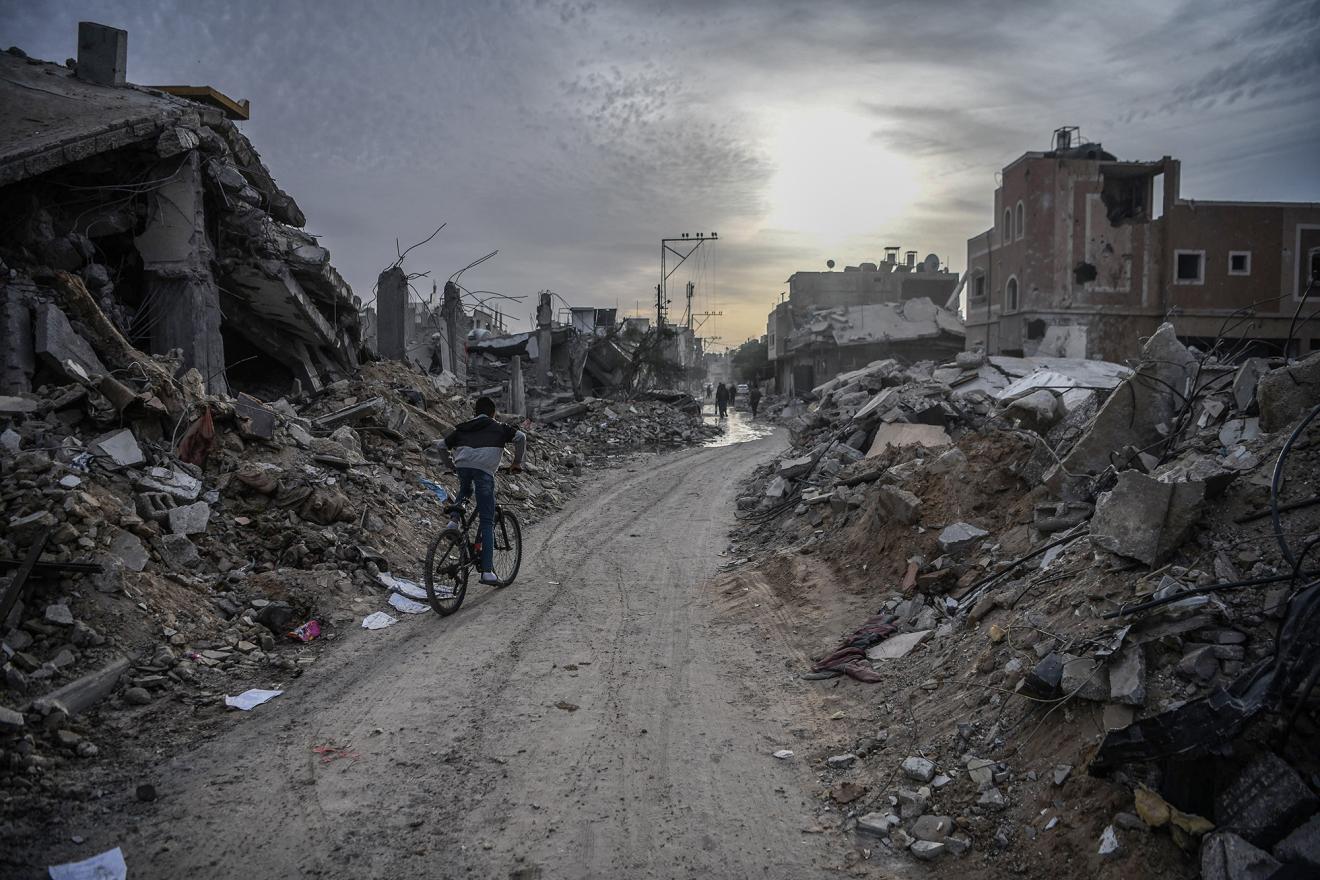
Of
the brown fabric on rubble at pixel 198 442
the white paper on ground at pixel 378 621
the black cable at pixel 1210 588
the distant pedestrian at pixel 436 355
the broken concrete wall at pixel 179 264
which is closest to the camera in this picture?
the black cable at pixel 1210 588

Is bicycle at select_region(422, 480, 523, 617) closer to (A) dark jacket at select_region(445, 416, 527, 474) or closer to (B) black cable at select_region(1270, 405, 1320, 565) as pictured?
(A) dark jacket at select_region(445, 416, 527, 474)

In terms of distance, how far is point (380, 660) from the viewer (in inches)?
226

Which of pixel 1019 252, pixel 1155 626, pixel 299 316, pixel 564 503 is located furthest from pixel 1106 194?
pixel 1155 626

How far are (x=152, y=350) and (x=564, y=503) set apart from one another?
6539 mm

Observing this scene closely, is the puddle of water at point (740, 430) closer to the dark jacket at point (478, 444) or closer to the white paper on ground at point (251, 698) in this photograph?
the dark jacket at point (478, 444)

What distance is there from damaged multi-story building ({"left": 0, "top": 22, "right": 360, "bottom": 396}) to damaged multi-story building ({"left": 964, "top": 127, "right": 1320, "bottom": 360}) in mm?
28640

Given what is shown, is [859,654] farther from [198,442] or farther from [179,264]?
[179,264]

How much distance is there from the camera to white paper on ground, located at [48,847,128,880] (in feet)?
10.4

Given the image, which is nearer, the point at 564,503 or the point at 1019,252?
the point at 564,503

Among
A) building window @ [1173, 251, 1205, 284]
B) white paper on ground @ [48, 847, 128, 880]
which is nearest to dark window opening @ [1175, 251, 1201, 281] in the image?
building window @ [1173, 251, 1205, 284]

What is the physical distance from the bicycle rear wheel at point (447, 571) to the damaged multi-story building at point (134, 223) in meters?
4.37

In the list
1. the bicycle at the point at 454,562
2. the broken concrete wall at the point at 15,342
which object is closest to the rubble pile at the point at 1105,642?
the bicycle at the point at 454,562

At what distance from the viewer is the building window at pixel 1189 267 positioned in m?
32.0

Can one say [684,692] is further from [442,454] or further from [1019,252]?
[1019,252]
